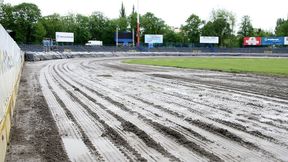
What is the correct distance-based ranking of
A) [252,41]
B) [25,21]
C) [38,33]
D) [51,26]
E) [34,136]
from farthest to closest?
1. [51,26]
2. [25,21]
3. [38,33]
4. [252,41]
5. [34,136]

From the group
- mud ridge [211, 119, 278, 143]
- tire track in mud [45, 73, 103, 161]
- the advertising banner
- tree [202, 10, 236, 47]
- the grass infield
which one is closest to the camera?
tire track in mud [45, 73, 103, 161]

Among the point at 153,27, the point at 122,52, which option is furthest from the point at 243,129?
the point at 153,27

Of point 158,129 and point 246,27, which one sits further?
point 246,27

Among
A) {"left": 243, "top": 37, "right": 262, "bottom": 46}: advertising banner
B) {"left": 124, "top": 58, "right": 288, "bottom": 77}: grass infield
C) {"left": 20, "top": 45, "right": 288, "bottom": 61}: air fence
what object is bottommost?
{"left": 124, "top": 58, "right": 288, "bottom": 77}: grass infield

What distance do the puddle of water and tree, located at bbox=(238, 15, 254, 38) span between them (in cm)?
12582

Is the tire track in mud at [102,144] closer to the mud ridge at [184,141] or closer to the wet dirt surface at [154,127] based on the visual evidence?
the wet dirt surface at [154,127]

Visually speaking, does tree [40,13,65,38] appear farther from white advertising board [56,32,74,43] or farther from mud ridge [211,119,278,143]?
mud ridge [211,119,278,143]

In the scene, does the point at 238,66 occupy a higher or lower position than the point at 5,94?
lower

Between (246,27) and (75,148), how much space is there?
128 metres

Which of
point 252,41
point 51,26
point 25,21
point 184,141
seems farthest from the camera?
point 51,26

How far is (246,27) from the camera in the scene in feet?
418

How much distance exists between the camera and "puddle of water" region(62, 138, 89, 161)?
603cm

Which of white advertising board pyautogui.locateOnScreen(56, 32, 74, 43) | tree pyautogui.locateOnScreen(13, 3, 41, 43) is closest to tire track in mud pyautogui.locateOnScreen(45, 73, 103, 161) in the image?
white advertising board pyautogui.locateOnScreen(56, 32, 74, 43)

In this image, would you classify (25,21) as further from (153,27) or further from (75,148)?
(75,148)
